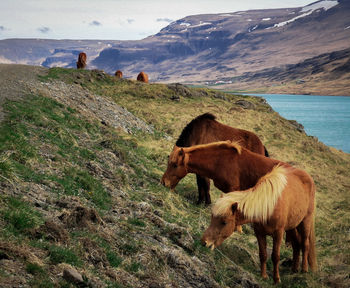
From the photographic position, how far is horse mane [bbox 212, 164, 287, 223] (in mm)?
7754

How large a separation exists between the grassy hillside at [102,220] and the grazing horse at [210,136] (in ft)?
3.58

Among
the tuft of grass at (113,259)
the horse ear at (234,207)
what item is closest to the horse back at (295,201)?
the horse ear at (234,207)

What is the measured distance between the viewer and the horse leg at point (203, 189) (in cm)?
1329

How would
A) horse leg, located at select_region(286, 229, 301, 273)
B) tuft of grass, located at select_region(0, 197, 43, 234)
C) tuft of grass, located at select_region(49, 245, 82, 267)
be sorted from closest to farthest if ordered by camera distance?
tuft of grass, located at select_region(49, 245, 82, 267), tuft of grass, located at select_region(0, 197, 43, 234), horse leg, located at select_region(286, 229, 301, 273)

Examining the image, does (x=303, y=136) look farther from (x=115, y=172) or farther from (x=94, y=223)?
(x=94, y=223)

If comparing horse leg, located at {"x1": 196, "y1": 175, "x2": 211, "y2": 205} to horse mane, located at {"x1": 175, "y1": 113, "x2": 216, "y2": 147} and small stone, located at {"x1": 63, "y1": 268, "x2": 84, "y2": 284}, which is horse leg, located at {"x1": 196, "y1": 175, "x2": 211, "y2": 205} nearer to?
horse mane, located at {"x1": 175, "y1": 113, "x2": 216, "y2": 147}

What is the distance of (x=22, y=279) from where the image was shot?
4.36 m

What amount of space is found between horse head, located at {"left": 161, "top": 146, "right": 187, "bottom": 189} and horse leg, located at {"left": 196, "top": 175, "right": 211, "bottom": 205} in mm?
2063

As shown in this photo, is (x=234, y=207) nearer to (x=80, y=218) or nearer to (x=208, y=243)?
(x=208, y=243)

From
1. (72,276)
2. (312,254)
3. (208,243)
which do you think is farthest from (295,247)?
(72,276)

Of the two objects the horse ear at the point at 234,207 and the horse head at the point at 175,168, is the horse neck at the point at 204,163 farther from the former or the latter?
the horse ear at the point at 234,207

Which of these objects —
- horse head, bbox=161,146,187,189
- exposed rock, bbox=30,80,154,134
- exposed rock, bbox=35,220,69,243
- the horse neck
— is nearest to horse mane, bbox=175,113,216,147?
horse head, bbox=161,146,187,189

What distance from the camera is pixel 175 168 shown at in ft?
35.6

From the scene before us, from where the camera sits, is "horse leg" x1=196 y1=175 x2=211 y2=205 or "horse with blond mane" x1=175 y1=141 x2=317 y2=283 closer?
"horse with blond mane" x1=175 y1=141 x2=317 y2=283
